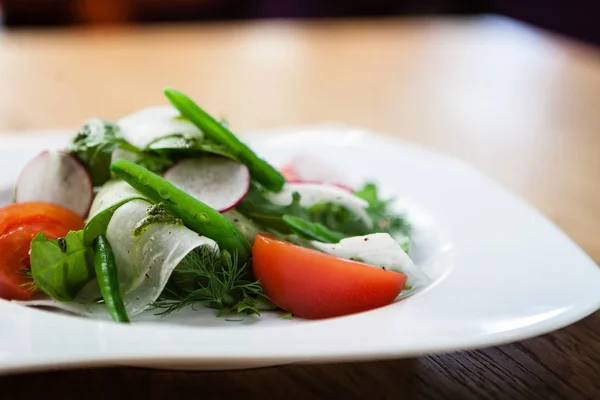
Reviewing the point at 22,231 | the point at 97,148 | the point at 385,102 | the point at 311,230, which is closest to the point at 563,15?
the point at 385,102

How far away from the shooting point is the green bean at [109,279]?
1280mm

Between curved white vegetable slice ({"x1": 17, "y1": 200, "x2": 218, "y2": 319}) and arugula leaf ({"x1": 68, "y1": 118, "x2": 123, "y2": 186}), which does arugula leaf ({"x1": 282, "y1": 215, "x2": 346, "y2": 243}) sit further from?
arugula leaf ({"x1": 68, "y1": 118, "x2": 123, "y2": 186})

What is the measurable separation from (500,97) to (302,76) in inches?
43.7

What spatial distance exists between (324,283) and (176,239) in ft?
1.00

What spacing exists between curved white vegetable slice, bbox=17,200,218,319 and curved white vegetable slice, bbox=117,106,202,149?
0.27 metres

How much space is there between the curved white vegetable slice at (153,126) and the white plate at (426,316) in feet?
1.42

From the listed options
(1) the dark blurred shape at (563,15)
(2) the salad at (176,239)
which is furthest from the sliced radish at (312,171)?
(1) the dark blurred shape at (563,15)

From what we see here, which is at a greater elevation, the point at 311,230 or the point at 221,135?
the point at 221,135

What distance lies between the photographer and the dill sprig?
1.40 metres

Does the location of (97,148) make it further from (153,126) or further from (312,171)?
(312,171)

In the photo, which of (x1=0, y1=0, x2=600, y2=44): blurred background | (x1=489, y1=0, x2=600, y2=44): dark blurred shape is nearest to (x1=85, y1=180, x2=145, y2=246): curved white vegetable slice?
(x1=0, y1=0, x2=600, y2=44): blurred background

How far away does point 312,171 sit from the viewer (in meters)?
1.95

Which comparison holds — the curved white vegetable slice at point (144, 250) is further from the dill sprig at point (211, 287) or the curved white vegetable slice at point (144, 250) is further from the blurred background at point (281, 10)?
the blurred background at point (281, 10)

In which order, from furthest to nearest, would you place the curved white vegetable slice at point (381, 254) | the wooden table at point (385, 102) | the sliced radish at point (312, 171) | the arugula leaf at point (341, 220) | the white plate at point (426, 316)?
the sliced radish at point (312, 171) < the arugula leaf at point (341, 220) < the curved white vegetable slice at point (381, 254) < the wooden table at point (385, 102) < the white plate at point (426, 316)
